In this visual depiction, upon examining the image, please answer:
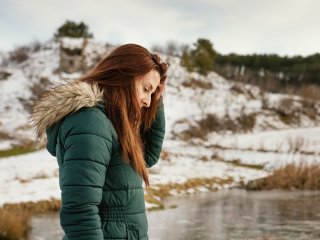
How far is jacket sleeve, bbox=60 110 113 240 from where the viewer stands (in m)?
1.11

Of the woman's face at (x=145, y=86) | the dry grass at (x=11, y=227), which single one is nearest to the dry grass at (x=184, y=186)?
the dry grass at (x=11, y=227)

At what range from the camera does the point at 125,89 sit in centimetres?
137

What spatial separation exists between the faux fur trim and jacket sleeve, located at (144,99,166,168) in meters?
0.54

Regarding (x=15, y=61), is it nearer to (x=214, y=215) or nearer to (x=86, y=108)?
(x=214, y=215)

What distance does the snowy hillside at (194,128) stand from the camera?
9.98 m

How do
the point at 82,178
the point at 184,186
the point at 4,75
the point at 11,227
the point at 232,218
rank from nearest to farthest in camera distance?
the point at 82,178 < the point at 11,227 < the point at 232,218 < the point at 184,186 < the point at 4,75

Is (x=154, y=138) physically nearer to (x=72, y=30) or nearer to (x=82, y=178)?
(x=82, y=178)

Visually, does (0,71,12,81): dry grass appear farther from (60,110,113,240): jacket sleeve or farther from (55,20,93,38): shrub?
(60,110,113,240): jacket sleeve

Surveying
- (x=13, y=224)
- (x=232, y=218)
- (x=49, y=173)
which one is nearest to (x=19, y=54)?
(x=49, y=173)

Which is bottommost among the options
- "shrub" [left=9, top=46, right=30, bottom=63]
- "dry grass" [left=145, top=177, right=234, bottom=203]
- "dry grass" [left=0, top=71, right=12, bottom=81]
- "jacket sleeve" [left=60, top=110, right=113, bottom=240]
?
"dry grass" [left=145, top=177, right=234, bottom=203]

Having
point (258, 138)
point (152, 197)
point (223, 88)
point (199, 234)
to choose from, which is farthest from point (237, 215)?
point (223, 88)

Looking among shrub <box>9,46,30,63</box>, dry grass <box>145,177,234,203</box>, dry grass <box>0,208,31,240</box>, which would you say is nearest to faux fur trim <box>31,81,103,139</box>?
dry grass <box>0,208,31,240</box>

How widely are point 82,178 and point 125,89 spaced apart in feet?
1.50

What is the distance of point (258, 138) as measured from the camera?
67.9ft
